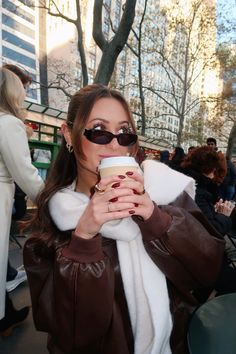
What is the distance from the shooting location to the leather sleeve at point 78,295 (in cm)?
104

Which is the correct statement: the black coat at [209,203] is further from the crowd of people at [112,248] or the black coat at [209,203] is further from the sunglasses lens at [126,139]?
the sunglasses lens at [126,139]

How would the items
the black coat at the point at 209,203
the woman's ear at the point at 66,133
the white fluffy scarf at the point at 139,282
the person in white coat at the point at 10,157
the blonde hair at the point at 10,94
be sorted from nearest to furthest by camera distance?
the white fluffy scarf at the point at 139,282 → the woman's ear at the point at 66,133 → the person in white coat at the point at 10,157 → the blonde hair at the point at 10,94 → the black coat at the point at 209,203

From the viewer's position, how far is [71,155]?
5.07 feet

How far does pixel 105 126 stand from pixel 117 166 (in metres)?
0.45

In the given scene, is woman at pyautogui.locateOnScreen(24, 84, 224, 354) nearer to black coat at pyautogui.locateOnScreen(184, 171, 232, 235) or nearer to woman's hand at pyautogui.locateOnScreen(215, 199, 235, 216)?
black coat at pyautogui.locateOnScreen(184, 171, 232, 235)

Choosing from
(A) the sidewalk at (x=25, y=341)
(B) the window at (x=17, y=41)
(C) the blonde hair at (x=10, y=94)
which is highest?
(B) the window at (x=17, y=41)

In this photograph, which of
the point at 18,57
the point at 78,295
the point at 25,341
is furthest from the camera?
the point at 18,57

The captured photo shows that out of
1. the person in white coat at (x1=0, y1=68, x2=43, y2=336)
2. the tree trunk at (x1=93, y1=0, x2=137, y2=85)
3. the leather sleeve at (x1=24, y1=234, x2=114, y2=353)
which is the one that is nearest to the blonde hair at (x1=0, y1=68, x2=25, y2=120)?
the person in white coat at (x1=0, y1=68, x2=43, y2=336)

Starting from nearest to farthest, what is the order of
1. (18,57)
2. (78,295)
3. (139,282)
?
(78,295)
(139,282)
(18,57)

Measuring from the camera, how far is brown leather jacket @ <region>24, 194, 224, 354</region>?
105cm

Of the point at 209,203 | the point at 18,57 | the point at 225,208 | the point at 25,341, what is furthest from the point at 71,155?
the point at 18,57

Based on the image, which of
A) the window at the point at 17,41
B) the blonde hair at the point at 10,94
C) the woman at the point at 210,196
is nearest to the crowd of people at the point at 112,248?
the blonde hair at the point at 10,94

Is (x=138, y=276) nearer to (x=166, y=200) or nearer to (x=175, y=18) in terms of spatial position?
(x=166, y=200)

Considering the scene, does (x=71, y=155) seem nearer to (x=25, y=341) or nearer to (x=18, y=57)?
(x=25, y=341)
